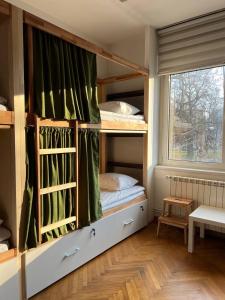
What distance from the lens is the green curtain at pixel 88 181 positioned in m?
2.20

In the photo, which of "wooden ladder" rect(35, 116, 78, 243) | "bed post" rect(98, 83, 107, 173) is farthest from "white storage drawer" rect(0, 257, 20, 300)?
"bed post" rect(98, 83, 107, 173)

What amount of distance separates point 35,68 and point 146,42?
1905 millimetres

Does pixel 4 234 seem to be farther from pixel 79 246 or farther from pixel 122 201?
pixel 122 201

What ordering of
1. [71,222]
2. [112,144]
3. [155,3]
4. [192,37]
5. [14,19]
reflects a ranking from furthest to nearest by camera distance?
[112,144] → [192,37] → [155,3] → [71,222] → [14,19]

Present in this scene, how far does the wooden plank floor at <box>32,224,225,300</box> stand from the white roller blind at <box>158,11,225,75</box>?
223 centimetres

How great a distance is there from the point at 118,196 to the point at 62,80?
57.0 inches

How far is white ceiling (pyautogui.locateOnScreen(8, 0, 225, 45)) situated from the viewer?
2.64 m

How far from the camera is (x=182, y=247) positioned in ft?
8.85

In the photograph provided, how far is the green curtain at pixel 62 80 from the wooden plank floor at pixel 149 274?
4.71ft

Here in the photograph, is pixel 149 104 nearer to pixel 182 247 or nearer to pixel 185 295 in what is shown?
pixel 182 247

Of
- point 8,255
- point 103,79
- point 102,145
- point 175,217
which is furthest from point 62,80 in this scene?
point 175,217

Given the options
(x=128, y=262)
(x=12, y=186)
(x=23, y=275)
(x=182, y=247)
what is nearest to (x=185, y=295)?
(x=128, y=262)

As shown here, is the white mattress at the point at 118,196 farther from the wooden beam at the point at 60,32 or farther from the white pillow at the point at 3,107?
the wooden beam at the point at 60,32

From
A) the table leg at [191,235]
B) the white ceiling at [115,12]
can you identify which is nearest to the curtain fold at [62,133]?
the white ceiling at [115,12]
